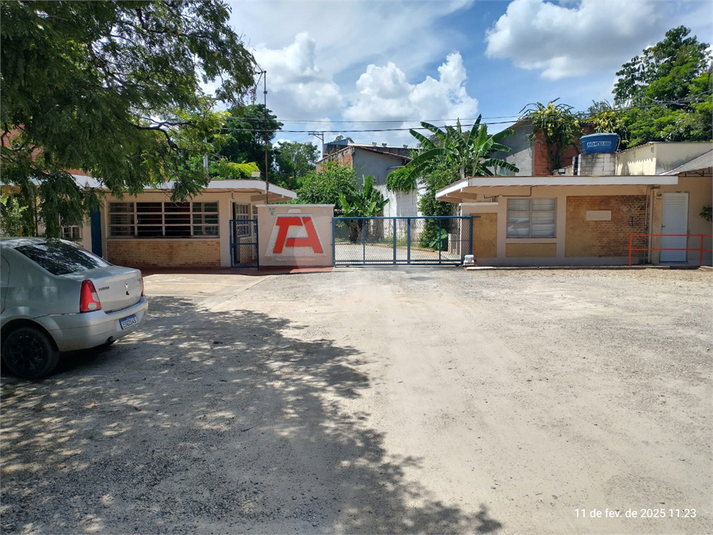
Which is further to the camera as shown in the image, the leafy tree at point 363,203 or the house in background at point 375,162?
the house in background at point 375,162

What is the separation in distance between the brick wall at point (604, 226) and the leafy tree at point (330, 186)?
56.8 feet

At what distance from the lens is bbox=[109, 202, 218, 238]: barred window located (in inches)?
739

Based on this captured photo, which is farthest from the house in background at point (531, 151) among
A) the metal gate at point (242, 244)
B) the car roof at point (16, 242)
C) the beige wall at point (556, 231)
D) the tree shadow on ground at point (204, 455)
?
the car roof at point (16, 242)

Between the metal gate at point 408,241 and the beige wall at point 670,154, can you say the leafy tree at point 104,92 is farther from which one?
the beige wall at point 670,154

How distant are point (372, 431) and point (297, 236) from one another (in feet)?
48.1

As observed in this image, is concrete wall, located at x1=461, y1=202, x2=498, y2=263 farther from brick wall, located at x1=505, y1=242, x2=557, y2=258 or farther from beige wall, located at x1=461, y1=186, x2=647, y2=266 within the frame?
brick wall, located at x1=505, y1=242, x2=557, y2=258

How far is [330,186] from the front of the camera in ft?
112

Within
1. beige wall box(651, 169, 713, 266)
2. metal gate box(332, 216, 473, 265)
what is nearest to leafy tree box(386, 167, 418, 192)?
metal gate box(332, 216, 473, 265)

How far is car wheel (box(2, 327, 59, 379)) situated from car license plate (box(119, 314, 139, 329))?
2.61 feet

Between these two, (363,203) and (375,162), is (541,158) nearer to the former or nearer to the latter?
(363,203)

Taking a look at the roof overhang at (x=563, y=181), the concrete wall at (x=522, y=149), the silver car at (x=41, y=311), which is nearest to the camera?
the silver car at (x=41, y=311)

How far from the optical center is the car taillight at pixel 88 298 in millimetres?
5844

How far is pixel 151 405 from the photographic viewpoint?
5.02 m

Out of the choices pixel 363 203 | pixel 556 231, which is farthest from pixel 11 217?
pixel 363 203
